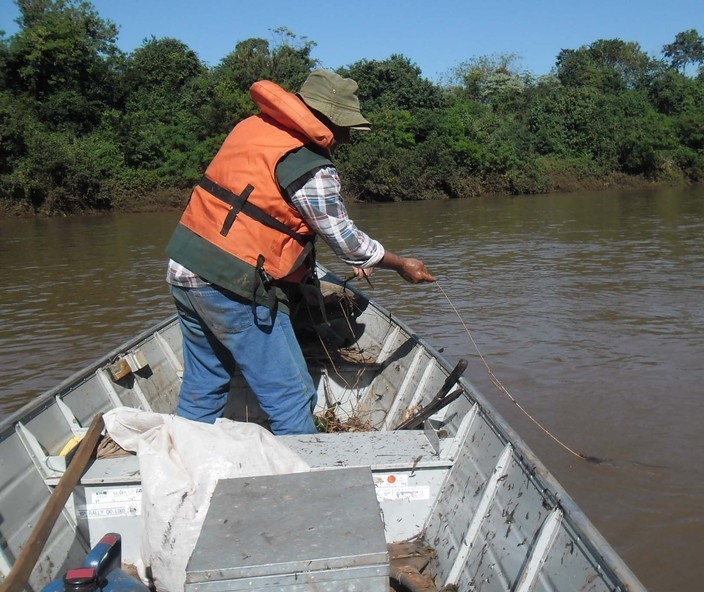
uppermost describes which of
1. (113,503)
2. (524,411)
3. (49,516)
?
(49,516)

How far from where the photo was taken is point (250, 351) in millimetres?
2775

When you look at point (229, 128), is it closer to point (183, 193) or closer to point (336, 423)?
point (183, 193)

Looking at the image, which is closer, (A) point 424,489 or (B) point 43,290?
(A) point 424,489

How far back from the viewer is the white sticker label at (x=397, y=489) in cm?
251

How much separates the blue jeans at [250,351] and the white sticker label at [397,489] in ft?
1.62

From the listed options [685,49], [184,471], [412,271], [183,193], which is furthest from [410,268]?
[685,49]

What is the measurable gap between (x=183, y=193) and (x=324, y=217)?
26544 millimetres

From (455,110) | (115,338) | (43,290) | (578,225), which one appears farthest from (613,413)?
(455,110)

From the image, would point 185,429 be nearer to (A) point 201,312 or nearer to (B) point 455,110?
(A) point 201,312

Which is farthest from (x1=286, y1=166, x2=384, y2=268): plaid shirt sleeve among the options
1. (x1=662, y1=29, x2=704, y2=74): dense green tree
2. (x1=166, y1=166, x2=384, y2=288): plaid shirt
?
(x1=662, y1=29, x2=704, y2=74): dense green tree

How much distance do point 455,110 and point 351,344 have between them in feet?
97.9

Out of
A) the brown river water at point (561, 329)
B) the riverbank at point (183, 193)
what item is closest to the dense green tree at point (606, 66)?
the riverbank at point (183, 193)

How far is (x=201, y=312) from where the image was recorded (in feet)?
9.04

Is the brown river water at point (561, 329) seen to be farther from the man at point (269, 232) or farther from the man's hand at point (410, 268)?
the man at point (269, 232)
